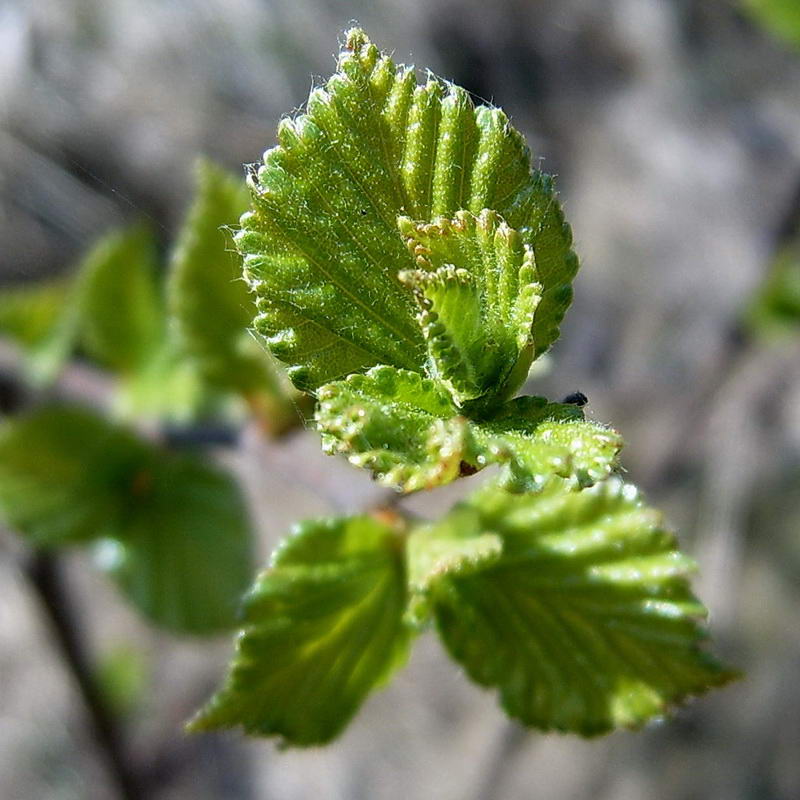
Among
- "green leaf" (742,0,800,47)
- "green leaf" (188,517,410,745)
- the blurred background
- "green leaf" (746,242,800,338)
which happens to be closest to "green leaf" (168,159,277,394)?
"green leaf" (188,517,410,745)

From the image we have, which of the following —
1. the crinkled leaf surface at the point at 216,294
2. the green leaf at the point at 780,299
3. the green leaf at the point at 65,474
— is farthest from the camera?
the green leaf at the point at 780,299

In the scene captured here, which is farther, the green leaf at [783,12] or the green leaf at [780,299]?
the green leaf at [780,299]

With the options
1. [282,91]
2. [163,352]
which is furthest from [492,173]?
[282,91]

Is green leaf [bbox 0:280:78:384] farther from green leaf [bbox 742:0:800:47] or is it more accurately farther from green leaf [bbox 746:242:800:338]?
green leaf [bbox 746:242:800:338]

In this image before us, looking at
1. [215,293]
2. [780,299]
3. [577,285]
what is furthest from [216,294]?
Result: [577,285]

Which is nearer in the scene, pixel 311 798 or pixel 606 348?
pixel 311 798

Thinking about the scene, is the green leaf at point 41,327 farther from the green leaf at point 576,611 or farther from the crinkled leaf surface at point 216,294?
the green leaf at point 576,611

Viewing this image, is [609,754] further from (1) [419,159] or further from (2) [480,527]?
(1) [419,159]

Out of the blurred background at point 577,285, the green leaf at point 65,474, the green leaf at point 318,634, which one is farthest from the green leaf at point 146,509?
the blurred background at point 577,285
